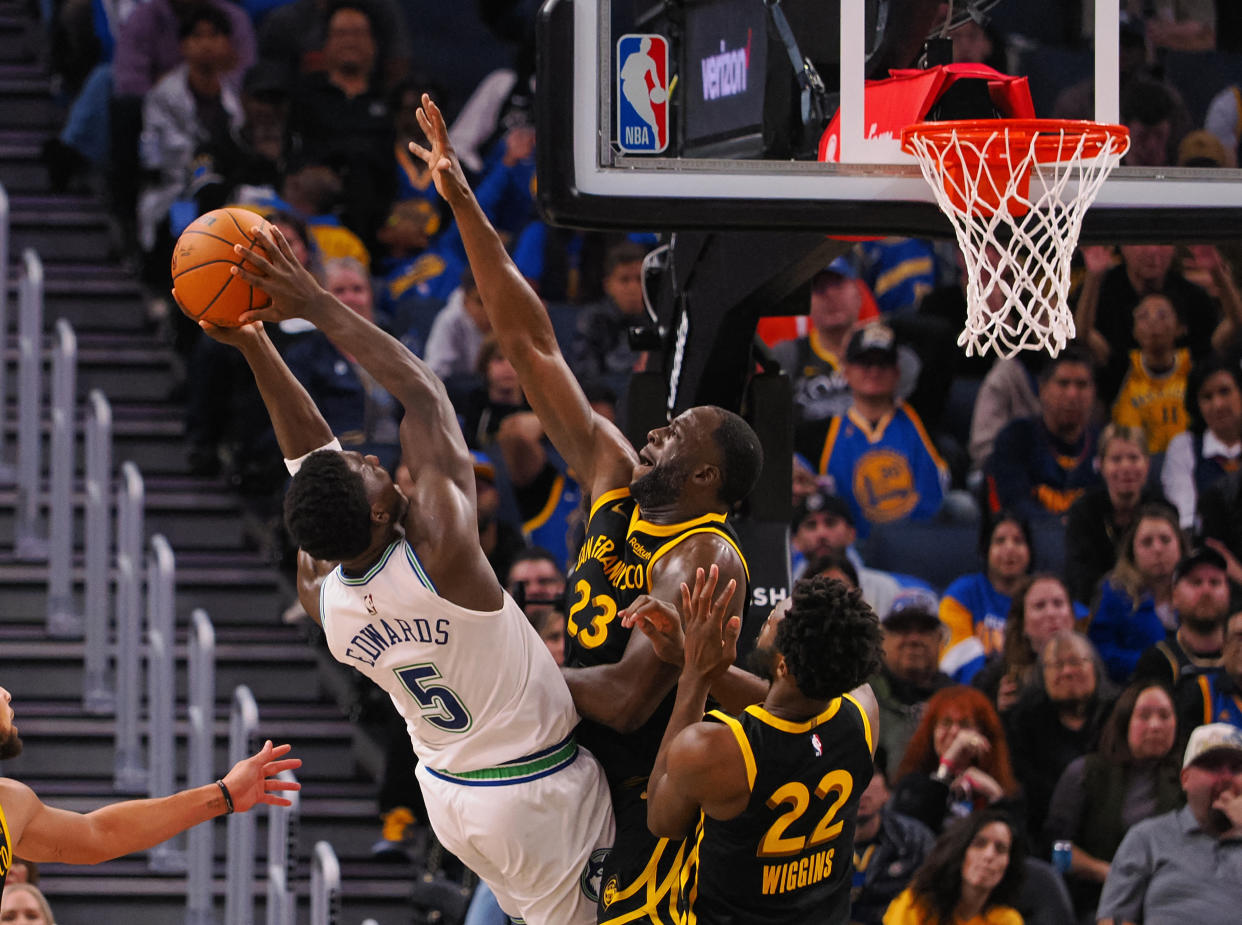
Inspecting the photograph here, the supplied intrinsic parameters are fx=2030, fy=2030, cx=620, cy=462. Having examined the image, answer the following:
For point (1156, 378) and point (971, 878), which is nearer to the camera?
point (971, 878)

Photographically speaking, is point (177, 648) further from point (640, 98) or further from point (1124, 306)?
point (1124, 306)

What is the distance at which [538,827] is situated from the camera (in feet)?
18.7

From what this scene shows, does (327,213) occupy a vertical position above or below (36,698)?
above

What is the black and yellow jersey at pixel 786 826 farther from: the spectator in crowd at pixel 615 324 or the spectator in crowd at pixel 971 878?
the spectator in crowd at pixel 615 324

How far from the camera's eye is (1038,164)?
5.62 metres

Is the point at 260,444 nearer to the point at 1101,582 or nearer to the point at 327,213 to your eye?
the point at 327,213

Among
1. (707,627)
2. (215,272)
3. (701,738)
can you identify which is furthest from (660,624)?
(215,272)

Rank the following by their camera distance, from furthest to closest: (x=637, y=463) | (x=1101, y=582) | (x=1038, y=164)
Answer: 1. (x=1101, y=582)
2. (x=637, y=463)
3. (x=1038, y=164)

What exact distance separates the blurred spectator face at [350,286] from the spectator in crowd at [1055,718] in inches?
146

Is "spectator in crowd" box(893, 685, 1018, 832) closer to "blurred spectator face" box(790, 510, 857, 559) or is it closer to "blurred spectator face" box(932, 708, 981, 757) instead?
"blurred spectator face" box(932, 708, 981, 757)

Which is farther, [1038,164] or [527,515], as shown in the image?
[527,515]

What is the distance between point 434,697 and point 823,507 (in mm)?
4196

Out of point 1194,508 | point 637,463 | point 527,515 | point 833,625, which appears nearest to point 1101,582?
point 1194,508

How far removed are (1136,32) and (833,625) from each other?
850cm
